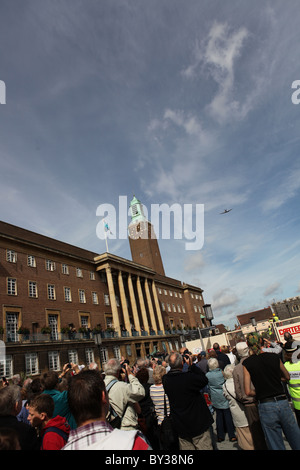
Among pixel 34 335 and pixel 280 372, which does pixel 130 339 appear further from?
pixel 280 372

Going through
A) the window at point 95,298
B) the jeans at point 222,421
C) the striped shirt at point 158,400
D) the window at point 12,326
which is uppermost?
the window at point 95,298

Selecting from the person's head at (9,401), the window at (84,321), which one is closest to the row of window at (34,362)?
the window at (84,321)

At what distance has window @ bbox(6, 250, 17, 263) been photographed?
2980 cm

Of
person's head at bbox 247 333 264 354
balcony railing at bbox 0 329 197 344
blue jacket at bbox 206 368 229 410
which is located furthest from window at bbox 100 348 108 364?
blue jacket at bbox 206 368 229 410

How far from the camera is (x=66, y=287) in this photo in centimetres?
3578

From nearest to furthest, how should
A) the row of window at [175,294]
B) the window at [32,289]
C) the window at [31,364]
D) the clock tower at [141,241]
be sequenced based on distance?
the window at [31,364]
the window at [32,289]
the row of window at [175,294]
the clock tower at [141,241]

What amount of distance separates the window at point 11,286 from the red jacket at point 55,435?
2790cm

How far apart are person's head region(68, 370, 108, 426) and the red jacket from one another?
1337 millimetres

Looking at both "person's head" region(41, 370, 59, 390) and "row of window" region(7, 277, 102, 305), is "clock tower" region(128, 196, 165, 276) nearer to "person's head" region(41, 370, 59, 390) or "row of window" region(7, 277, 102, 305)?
"row of window" region(7, 277, 102, 305)

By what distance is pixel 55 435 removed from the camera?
3.43m

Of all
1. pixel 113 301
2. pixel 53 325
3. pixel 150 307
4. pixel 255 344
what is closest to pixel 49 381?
pixel 255 344

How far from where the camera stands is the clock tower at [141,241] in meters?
69.6

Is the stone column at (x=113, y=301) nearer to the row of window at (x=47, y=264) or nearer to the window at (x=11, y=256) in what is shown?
the row of window at (x=47, y=264)
